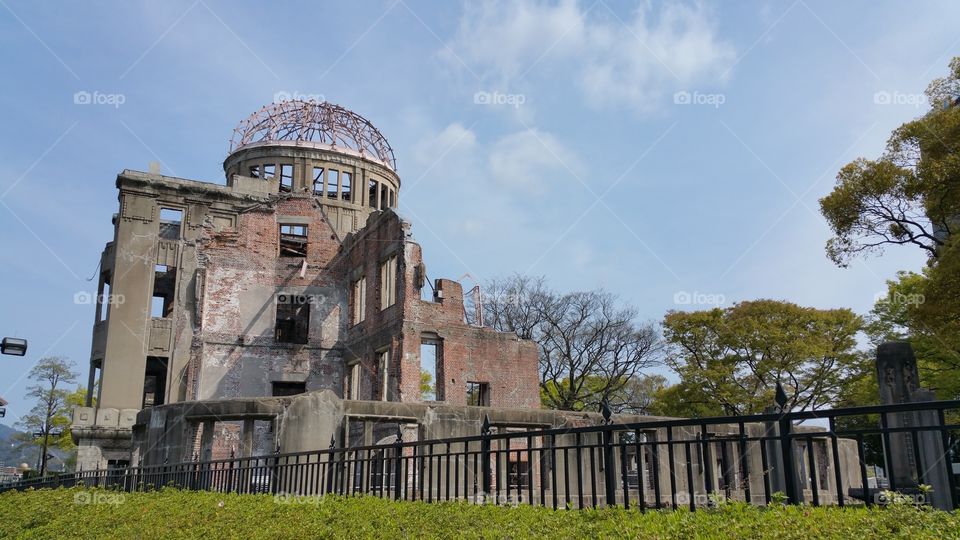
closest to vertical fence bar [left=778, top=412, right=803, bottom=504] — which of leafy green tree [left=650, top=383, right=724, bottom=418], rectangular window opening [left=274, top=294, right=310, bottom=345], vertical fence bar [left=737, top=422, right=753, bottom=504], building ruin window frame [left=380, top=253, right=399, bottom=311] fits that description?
vertical fence bar [left=737, top=422, right=753, bottom=504]

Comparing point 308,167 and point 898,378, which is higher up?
point 308,167

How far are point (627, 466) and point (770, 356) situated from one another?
22051 millimetres

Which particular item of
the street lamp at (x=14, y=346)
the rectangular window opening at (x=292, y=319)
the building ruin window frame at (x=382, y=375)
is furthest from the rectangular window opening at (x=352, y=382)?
→ the street lamp at (x=14, y=346)

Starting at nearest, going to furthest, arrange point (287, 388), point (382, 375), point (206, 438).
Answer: point (206, 438) < point (382, 375) < point (287, 388)

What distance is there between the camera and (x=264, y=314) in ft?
101

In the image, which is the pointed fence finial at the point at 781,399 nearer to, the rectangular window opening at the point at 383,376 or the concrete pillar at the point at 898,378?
the concrete pillar at the point at 898,378

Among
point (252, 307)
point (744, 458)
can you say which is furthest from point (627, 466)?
point (252, 307)

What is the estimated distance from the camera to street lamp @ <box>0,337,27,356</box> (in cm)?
1675

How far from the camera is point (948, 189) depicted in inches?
678

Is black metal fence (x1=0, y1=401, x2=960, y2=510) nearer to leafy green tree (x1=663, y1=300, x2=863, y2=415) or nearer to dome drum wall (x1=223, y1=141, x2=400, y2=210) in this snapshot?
leafy green tree (x1=663, y1=300, x2=863, y2=415)

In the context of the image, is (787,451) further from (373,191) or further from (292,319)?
(373,191)

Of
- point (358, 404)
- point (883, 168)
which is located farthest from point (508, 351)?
point (883, 168)

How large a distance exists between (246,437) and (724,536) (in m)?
15.5

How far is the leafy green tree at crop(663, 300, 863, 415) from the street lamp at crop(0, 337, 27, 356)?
87.7 feet
